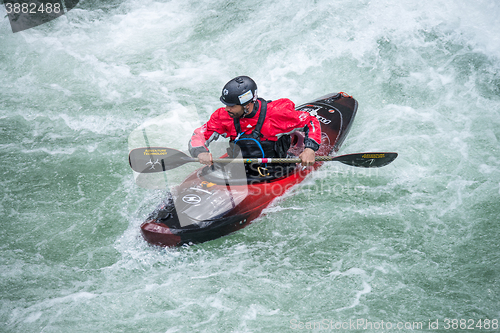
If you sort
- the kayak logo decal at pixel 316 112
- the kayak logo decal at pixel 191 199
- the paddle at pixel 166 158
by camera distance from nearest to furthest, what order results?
1. the kayak logo decal at pixel 191 199
2. the paddle at pixel 166 158
3. the kayak logo decal at pixel 316 112

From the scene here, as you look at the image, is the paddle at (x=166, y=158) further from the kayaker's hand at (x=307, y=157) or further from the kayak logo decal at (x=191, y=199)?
the kayak logo decal at (x=191, y=199)

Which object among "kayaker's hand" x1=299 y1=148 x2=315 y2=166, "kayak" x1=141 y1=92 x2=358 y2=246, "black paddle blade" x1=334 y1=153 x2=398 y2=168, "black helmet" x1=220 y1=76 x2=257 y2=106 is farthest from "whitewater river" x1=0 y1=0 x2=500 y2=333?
"black helmet" x1=220 y1=76 x2=257 y2=106

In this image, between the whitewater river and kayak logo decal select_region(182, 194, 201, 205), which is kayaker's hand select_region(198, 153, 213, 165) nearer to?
kayak logo decal select_region(182, 194, 201, 205)

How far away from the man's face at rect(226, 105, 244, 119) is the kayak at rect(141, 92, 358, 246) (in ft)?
2.34

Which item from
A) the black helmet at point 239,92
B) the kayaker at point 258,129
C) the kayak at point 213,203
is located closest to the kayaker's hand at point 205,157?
the kayaker at point 258,129

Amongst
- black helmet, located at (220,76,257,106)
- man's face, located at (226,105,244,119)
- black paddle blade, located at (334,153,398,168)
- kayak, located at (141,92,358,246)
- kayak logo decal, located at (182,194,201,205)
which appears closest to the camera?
black helmet, located at (220,76,257,106)

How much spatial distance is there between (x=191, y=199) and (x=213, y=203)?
240 mm

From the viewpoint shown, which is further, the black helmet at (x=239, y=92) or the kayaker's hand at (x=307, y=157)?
the kayaker's hand at (x=307, y=157)

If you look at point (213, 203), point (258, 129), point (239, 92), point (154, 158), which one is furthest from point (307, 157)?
point (154, 158)

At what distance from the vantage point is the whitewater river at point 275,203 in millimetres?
3662

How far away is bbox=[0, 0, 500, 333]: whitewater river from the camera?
3662 millimetres

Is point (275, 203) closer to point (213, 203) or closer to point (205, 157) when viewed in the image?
point (213, 203)

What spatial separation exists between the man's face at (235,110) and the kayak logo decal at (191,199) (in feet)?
3.08

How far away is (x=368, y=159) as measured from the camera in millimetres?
4387
